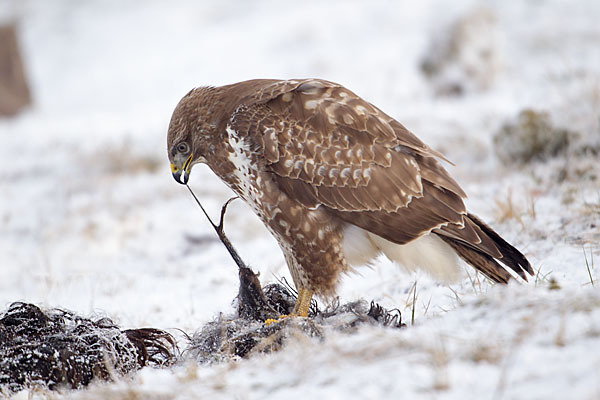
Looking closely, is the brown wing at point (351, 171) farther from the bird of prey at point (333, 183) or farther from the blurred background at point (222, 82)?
the blurred background at point (222, 82)

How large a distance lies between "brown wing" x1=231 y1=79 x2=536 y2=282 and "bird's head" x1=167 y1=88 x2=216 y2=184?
0.25m

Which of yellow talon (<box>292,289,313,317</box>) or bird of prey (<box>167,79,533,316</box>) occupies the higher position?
bird of prey (<box>167,79,533,316</box>)

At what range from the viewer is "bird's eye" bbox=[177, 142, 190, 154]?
381 cm

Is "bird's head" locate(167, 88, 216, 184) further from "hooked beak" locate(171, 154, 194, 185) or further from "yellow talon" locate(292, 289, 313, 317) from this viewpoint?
"yellow talon" locate(292, 289, 313, 317)

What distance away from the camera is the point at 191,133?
3.77 metres

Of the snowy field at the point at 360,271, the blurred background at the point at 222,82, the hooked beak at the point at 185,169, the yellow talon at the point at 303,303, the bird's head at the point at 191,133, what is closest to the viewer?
the snowy field at the point at 360,271

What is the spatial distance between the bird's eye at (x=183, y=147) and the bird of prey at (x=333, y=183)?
0.82 ft

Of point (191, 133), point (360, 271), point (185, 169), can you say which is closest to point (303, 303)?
point (185, 169)

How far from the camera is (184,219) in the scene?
703 centimetres

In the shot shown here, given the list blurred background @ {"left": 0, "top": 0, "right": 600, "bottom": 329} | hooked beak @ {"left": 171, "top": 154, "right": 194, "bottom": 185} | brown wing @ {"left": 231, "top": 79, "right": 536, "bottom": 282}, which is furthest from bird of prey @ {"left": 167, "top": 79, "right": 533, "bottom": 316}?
blurred background @ {"left": 0, "top": 0, "right": 600, "bottom": 329}

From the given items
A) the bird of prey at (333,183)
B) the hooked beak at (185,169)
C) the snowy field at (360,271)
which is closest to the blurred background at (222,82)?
the snowy field at (360,271)

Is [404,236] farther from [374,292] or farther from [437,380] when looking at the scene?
[437,380]

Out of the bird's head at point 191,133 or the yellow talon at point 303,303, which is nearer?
the yellow talon at point 303,303

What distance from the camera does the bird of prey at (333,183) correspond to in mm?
3430
